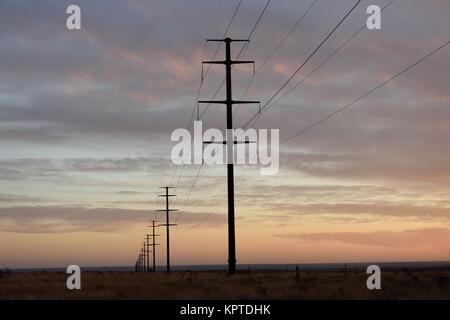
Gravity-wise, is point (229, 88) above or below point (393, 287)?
above

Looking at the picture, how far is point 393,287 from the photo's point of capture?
32.6 metres

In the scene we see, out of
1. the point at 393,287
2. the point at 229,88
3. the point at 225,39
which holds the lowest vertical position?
the point at 393,287

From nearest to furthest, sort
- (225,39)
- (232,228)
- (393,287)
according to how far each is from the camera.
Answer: (393,287)
(232,228)
(225,39)
